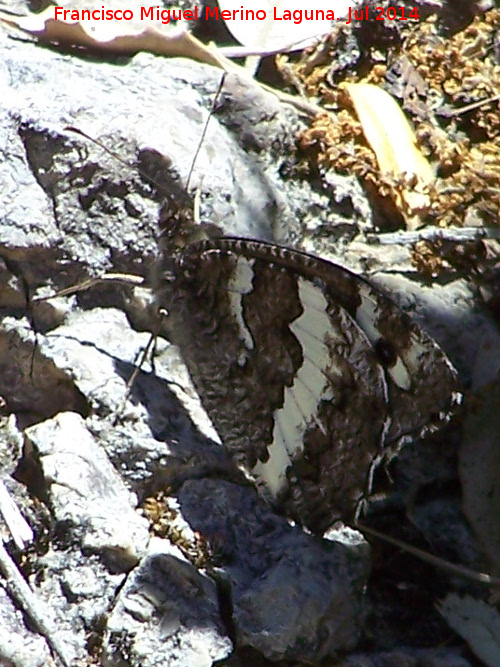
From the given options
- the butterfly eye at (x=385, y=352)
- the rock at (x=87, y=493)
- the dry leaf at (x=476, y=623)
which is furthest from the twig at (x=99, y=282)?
the dry leaf at (x=476, y=623)

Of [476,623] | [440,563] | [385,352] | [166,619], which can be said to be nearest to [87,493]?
[166,619]

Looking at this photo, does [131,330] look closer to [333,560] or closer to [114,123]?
[114,123]

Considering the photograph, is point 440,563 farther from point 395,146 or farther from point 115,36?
point 115,36

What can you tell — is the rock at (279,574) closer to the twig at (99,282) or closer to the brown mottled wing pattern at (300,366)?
the brown mottled wing pattern at (300,366)

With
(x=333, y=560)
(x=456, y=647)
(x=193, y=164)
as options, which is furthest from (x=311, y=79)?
(x=456, y=647)

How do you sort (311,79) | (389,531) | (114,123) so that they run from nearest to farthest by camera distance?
(389,531), (114,123), (311,79)

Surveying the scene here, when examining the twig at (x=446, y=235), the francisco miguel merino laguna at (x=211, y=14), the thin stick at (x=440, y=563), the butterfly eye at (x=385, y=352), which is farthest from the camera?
the francisco miguel merino laguna at (x=211, y=14)

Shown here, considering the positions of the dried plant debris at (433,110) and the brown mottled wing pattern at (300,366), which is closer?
the brown mottled wing pattern at (300,366)
